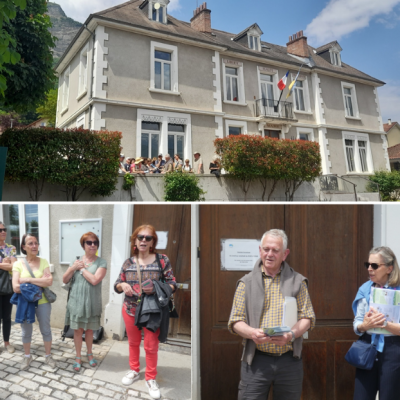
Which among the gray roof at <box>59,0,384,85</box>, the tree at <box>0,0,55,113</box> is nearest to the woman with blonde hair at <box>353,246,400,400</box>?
the tree at <box>0,0,55,113</box>

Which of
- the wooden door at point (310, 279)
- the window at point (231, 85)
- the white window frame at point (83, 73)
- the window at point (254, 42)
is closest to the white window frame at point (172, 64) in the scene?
the white window frame at point (83, 73)

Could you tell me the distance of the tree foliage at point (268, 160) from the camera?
49.7 feet

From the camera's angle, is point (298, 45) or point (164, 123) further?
point (298, 45)

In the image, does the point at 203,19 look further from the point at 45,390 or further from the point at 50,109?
the point at 50,109

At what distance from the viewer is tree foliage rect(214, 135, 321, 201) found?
1516cm

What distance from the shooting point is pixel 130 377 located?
3141mm

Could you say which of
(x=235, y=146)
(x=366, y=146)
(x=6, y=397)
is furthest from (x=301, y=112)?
(x=6, y=397)

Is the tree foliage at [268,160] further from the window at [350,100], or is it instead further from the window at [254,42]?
the window at [350,100]

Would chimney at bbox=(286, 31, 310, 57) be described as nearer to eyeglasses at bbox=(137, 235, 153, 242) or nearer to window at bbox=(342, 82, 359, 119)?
window at bbox=(342, 82, 359, 119)

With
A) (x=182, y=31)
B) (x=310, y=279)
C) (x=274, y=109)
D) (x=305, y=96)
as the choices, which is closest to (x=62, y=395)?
(x=310, y=279)

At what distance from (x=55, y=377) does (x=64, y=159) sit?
9.47 metres

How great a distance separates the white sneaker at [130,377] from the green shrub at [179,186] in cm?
1012

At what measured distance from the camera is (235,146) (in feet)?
49.8

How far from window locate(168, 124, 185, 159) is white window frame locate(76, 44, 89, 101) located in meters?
4.10
